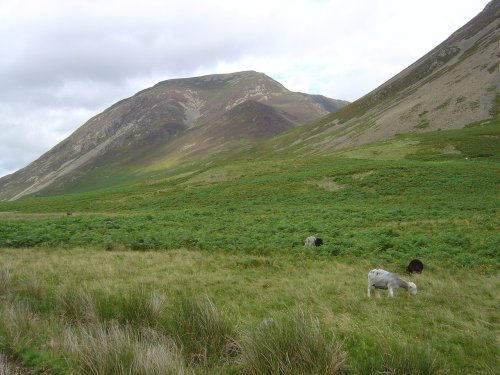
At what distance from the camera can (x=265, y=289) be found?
14.5 metres

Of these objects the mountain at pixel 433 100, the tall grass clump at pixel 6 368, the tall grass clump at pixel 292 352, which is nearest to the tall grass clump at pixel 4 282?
the tall grass clump at pixel 6 368

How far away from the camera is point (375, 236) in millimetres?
22969

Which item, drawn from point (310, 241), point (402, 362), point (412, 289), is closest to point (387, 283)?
point (412, 289)

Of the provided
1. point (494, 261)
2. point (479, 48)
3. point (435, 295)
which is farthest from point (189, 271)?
point (479, 48)

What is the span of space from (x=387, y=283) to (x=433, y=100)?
96931mm

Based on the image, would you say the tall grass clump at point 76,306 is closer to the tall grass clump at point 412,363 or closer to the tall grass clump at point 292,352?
the tall grass clump at point 292,352

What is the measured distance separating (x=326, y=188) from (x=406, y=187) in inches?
367

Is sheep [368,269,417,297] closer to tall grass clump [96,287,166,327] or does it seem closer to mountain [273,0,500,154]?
tall grass clump [96,287,166,327]

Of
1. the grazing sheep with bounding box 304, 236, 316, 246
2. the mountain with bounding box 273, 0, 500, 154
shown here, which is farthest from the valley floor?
the mountain with bounding box 273, 0, 500, 154

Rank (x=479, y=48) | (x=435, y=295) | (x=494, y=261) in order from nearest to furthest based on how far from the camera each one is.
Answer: (x=435, y=295) → (x=494, y=261) → (x=479, y=48)

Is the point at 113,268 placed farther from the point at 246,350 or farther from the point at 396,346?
the point at 396,346

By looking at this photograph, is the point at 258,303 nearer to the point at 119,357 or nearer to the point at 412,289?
the point at 412,289

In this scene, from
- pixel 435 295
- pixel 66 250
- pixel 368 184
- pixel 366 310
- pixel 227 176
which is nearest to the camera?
pixel 366 310

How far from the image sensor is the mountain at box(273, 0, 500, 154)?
87500 mm
